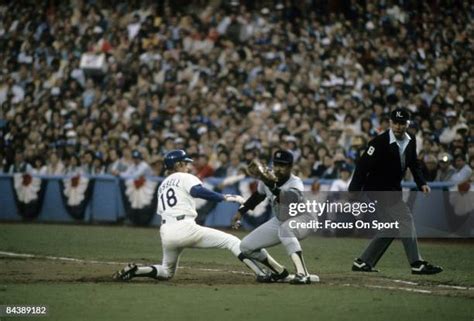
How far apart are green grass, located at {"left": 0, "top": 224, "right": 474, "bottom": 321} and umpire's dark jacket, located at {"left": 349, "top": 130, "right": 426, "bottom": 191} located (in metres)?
1.08

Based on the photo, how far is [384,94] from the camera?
19.3m

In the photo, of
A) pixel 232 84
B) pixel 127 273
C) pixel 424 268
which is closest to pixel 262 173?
pixel 127 273

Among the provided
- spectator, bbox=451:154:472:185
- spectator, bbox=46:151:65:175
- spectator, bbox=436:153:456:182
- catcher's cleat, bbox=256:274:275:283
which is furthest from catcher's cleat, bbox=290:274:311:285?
spectator, bbox=46:151:65:175

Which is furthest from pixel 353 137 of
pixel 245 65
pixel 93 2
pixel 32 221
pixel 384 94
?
pixel 93 2

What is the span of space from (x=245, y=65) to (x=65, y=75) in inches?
186

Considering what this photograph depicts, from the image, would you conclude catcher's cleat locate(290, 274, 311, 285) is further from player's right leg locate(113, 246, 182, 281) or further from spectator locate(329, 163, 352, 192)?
spectator locate(329, 163, 352, 192)

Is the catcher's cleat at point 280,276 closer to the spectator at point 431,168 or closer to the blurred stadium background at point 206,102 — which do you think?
the blurred stadium background at point 206,102

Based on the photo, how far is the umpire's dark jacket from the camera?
11.3 m

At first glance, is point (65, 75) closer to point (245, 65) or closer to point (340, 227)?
point (245, 65)

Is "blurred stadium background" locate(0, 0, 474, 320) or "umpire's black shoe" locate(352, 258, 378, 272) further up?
"blurred stadium background" locate(0, 0, 474, 320)

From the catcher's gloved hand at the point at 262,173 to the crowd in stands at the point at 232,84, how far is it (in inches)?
240

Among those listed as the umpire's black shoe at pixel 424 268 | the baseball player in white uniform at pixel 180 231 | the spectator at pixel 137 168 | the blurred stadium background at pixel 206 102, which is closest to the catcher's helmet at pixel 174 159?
the baseball player in white uniform at pixel 180 231

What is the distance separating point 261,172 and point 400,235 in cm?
196

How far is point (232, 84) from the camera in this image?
69.2 ft
